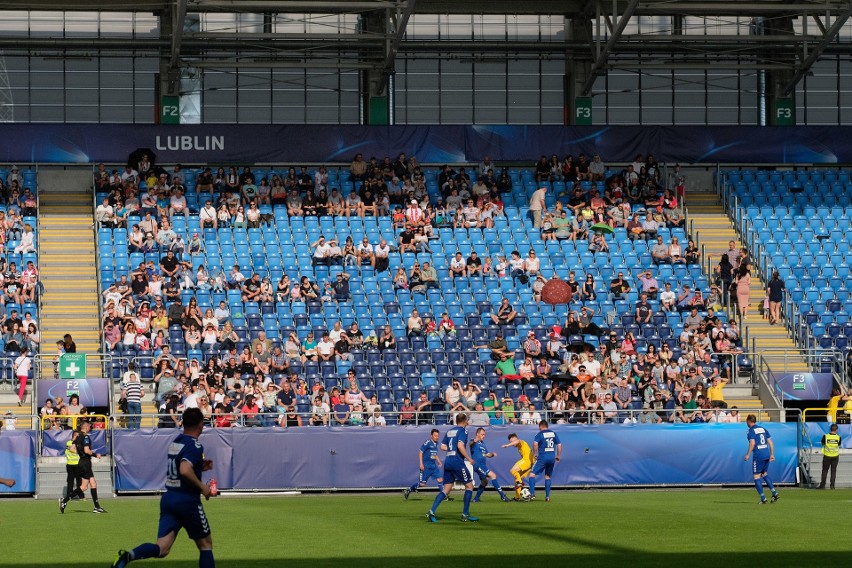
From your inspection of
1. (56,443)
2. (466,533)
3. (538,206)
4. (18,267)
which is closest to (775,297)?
(538,206)

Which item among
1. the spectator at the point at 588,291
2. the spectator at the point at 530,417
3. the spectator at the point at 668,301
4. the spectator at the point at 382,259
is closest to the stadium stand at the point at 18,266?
the spectator at the point at 382,259

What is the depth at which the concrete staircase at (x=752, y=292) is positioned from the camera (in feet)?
127

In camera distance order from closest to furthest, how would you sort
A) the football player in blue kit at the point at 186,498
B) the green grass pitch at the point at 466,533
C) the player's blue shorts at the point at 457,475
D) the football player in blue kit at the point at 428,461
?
the football player in blue kit at the point at 186,498 < the green grass pitch at the point at 466,533 < the player's blue shorts at the point at 457,475 < the football player in blue kit at the point at 428,461

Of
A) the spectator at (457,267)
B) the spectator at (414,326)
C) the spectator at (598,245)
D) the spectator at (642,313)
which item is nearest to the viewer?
the spectator at (414,326)

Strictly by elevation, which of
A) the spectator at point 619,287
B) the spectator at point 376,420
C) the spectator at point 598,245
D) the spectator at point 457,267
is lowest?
the spectator at point 376,420

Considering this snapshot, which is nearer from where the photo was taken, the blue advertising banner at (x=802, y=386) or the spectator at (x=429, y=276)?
the blue advertising banner at (x=802, y=386)

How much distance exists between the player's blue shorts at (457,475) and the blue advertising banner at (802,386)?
1588 centimetres

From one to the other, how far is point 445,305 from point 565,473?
26.7 ft

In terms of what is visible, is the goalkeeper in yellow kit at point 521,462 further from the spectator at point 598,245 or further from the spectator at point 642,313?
the spectator at point 598,245

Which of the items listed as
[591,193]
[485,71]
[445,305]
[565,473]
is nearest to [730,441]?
[565,473]

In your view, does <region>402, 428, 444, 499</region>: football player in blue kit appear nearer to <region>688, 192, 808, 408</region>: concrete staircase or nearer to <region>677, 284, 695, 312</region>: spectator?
<region>688, 192, 808, 408</region>: concrete staircase

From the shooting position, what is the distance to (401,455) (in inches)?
1256

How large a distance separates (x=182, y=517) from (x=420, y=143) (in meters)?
32.9

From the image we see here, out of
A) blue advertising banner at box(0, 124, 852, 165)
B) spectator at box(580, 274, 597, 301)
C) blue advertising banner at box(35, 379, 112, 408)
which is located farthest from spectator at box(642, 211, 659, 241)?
blue advertising banner at box(35, 379, 112, 408)
